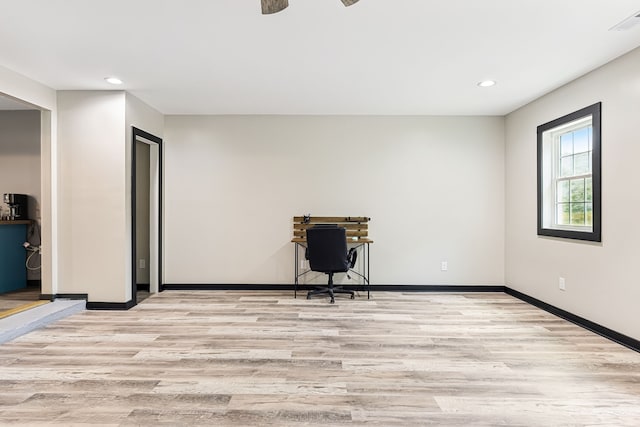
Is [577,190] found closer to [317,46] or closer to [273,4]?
[317,46]

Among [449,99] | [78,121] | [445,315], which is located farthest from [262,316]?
[449,99]

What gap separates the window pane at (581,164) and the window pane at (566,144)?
13 centimetres

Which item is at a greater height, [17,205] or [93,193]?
[93,193]

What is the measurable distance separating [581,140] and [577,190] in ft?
1.70

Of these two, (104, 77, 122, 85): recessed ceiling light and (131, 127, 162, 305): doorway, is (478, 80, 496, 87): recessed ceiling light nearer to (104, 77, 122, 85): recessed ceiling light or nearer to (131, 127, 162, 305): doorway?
(104, 77, 122, 85): recessed ceiling light

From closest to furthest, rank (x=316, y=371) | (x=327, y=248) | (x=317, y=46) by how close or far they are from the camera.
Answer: (x=316, y=371)
(x=317, y=46)
(x=327, y=248)

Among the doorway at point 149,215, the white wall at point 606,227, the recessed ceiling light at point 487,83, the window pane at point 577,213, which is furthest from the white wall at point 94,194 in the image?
the window pane at point 577,213

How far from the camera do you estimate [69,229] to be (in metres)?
3.92

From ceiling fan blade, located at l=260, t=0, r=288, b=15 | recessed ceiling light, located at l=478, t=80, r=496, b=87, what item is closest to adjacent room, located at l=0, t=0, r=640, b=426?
ceiling fan blade, located at l=260, t=0, r=288, b=15

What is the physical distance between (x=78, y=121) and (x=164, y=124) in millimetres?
1124

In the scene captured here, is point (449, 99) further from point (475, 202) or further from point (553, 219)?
point (553, 219)

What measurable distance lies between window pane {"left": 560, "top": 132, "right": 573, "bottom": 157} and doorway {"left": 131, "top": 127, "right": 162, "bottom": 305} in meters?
4.93

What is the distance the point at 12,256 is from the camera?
457cm

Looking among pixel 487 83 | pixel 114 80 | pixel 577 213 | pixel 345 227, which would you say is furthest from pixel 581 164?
pixel 114 80
